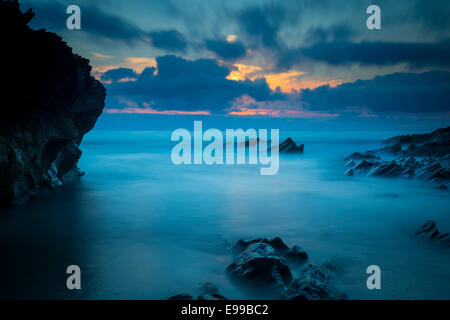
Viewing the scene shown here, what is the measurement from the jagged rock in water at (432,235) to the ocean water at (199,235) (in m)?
0.39

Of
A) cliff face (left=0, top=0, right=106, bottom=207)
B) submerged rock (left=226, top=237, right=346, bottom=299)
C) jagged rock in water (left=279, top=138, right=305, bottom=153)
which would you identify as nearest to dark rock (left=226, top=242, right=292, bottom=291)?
submerged rock (left=226, top=237, right=346, bottom=299)

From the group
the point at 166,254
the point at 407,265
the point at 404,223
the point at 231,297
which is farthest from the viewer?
the point at 404,223

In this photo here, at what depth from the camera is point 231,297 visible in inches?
221

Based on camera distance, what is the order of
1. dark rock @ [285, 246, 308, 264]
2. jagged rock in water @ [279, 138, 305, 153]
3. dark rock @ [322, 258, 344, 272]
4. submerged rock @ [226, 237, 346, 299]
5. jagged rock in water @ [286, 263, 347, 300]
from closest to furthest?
jagged rock in water @ [286, 263, 347, 300], submerged rock @ [226, 237, 346, 299], dark rock @ [322, 258, 344, 272], dark rock @ [285, 246, 308, 264], jagged rock in water @ [279, 138, 305, 153]

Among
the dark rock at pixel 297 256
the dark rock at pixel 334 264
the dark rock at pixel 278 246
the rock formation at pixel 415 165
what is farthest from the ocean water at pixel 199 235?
the rock formation at pixel 415 165

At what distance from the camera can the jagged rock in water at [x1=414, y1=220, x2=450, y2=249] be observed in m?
8.00

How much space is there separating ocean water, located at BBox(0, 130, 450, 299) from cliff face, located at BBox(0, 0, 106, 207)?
127 cm

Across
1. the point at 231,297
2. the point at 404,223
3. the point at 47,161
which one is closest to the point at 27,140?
the point at 47,161

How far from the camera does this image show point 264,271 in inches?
230

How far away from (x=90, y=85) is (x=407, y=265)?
64.5 ft

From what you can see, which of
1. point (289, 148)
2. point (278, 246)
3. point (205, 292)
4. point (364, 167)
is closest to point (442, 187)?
point (364, 167)

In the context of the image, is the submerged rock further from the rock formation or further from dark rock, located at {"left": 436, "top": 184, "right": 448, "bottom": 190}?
the rock formation
